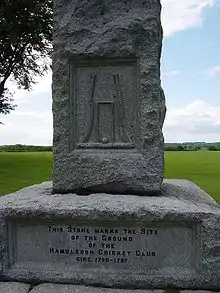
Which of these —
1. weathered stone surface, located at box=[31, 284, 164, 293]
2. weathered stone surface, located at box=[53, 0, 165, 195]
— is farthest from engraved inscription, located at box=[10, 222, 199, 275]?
weathered stone surface, located at box=[53, 0, 165, 195]

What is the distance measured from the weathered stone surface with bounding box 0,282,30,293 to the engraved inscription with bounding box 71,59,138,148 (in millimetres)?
1404

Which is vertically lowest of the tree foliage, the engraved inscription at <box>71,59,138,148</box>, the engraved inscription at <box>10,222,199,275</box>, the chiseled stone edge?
the chiseled stone edge

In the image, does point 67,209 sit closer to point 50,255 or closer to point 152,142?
point 50,255

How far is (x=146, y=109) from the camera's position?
14.2ft

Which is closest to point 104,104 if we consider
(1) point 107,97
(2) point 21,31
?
(1) point 107,97

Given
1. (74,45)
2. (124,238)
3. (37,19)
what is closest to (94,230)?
(124,238)

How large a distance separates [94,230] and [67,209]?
0.30 meters

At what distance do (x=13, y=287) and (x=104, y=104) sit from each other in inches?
74.3

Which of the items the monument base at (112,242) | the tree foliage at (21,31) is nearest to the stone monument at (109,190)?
the monument base at (112,242)

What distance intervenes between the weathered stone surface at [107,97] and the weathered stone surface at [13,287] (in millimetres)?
990

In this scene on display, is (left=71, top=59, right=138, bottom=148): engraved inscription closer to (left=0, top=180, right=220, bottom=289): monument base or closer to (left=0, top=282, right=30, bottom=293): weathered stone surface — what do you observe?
(left=0, top=180, right=220, bottom=289): monument base

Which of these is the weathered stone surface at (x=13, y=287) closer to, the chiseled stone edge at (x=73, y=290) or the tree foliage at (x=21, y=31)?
the chiseled stone edge at (x=73, y=290)

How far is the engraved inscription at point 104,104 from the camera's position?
14.6 ft

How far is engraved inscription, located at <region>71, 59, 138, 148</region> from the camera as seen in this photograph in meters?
4.44
